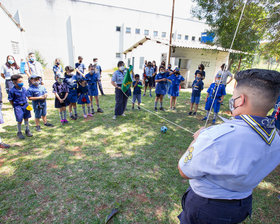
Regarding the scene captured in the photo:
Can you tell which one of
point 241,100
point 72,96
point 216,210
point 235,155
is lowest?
point 72,96

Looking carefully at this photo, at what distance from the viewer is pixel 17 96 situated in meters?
4.25

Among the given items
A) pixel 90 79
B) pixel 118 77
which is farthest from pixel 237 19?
pixel 90 79

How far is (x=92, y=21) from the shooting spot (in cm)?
2222

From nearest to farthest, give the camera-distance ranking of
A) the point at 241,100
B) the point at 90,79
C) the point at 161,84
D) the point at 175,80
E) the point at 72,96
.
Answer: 1. the point at 241,100
2. the point at 72,96
3. the point at 90,79
4. the point at 161,84
5. the point at 175,80

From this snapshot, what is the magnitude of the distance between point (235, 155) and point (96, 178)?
2924 millimetres

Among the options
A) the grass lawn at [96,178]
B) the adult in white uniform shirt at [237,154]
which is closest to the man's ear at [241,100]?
the adult in white uniform shirt at [237,154]

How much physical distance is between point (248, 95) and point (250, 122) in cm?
20

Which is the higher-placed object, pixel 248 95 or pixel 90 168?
pixel 248 95

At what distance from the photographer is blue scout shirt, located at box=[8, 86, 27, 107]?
13.7 ft

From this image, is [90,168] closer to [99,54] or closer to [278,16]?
[278,16]

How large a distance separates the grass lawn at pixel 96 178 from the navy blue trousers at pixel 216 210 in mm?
1557

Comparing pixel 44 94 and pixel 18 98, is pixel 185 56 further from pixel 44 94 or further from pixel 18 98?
pixel 18 98

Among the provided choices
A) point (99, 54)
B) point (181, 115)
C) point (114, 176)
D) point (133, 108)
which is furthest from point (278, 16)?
point (99, 54)

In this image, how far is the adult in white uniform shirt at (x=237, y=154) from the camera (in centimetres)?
96
